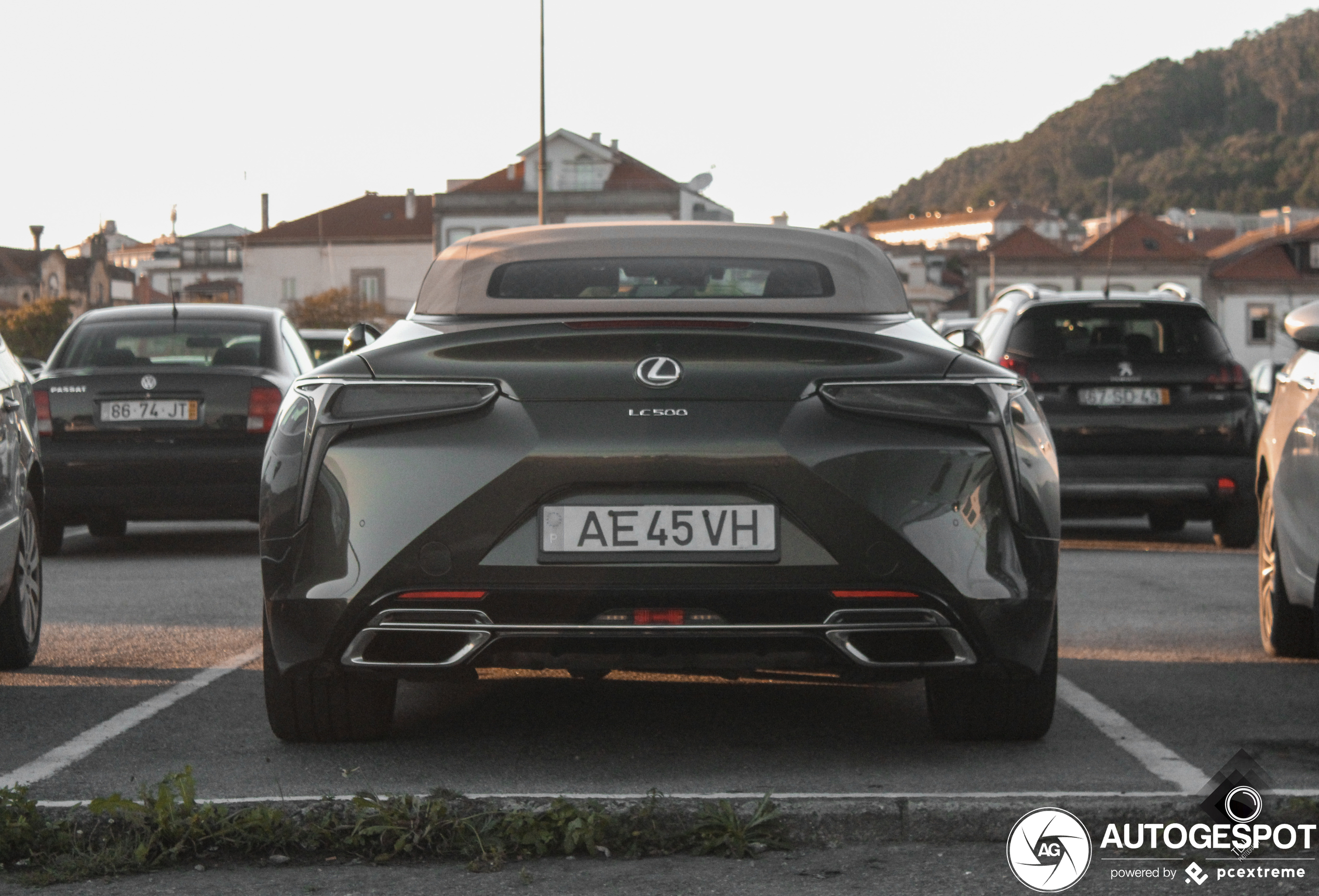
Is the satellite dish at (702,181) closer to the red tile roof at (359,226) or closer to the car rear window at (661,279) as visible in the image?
the car rear window at (661,279)

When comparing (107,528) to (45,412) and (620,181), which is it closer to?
(45,412)

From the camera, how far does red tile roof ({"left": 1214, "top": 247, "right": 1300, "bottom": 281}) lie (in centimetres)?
9394

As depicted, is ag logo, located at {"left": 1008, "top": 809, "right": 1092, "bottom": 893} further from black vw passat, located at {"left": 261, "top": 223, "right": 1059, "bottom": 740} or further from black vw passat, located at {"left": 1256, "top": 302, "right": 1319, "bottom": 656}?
black vw passat, located at {"left": 1256, "top": 302, "right": 1319, "bottom": 656}

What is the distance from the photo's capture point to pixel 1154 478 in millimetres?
11617

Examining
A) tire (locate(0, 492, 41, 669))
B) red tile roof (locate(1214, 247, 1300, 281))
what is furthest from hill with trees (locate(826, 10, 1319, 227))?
tire (locate(0, 492, 41, 669))

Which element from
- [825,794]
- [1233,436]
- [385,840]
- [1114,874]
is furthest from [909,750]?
[1233,436]

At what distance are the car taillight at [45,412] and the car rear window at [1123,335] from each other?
595 cm

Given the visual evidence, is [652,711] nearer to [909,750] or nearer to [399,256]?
[909,750]

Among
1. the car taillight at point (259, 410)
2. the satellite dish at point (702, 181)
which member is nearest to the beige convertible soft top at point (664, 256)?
the car taillight at point (259, 410)

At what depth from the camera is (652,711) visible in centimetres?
562

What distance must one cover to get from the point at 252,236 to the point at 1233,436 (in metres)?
91.7

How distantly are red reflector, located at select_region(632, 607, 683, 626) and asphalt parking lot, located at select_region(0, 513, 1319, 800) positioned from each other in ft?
1.28

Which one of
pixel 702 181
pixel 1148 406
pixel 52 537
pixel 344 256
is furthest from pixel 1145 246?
pixel 52 537

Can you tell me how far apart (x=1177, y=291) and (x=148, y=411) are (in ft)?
22.3
